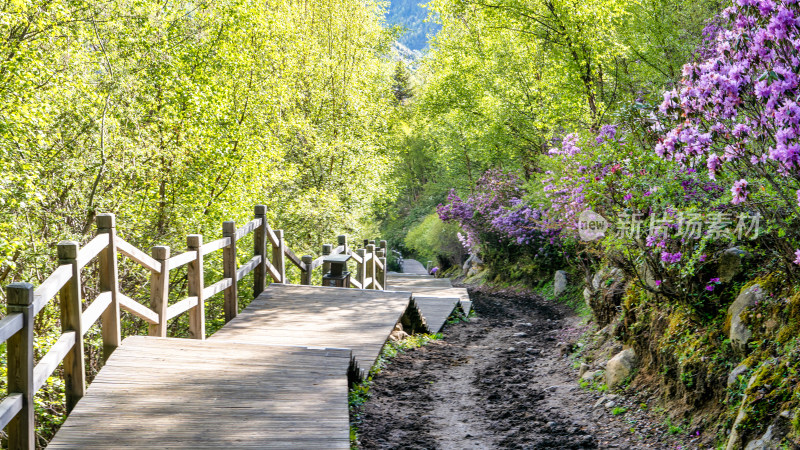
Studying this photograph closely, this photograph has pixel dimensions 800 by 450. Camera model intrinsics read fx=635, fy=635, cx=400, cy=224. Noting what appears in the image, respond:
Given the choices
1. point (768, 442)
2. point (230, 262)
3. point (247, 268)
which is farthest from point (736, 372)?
point (247, 268)

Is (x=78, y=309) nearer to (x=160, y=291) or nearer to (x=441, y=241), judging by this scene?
(x=160, y=291)

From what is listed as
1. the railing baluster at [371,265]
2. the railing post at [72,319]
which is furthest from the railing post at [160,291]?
the railing baluster at [371,265]

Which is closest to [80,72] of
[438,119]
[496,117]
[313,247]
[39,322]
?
[39,322]

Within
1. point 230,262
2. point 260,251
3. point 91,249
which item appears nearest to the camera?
point 91,249

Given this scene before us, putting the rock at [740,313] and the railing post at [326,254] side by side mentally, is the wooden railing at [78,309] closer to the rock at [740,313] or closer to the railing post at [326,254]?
the railing post at [326,254]

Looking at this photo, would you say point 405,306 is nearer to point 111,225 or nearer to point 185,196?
point 111,225

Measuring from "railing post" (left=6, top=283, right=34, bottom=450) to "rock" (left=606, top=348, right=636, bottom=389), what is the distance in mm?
5289

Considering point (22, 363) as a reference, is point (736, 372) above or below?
below

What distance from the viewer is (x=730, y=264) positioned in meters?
5.91

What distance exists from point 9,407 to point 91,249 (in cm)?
141

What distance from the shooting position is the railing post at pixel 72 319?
14.3ft

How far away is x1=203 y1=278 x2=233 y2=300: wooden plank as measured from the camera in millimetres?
6876

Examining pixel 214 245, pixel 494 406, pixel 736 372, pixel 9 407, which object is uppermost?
pixel 214 245

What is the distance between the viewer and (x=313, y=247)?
1770 centimetres
